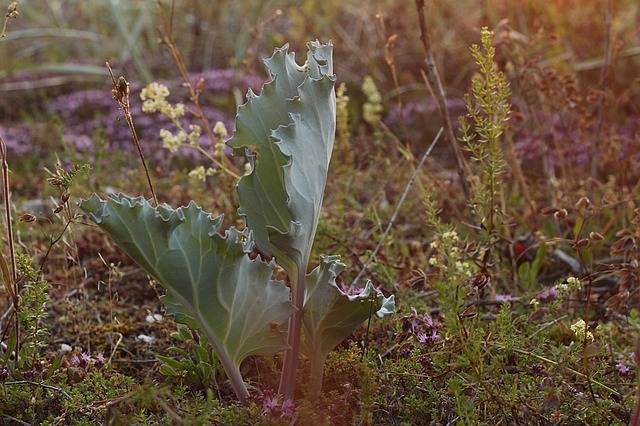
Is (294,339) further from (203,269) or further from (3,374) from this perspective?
(3,374)

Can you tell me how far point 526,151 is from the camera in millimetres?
4332

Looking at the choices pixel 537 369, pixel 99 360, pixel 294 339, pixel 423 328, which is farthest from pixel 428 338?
pixel 99 360

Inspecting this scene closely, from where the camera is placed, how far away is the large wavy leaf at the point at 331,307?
187cm

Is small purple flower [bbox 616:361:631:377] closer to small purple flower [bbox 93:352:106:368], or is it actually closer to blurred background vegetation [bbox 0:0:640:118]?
small purple flower [bbox 93:352:106:368]

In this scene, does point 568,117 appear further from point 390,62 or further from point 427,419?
point 427,419

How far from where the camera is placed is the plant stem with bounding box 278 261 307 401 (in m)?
1.91

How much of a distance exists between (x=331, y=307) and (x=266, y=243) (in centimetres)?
21

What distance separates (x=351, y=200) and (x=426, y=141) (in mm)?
1974

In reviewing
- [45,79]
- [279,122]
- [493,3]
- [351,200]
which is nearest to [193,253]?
[279,122]

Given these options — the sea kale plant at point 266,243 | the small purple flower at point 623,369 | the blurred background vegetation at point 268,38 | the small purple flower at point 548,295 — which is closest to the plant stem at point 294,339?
the sea kale plant at point 266,243

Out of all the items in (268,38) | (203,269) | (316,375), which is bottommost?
(316,375)

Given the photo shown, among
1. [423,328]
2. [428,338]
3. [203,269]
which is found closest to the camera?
[203,269]

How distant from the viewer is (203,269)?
1.76 metres

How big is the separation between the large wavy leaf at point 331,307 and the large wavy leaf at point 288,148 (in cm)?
5
